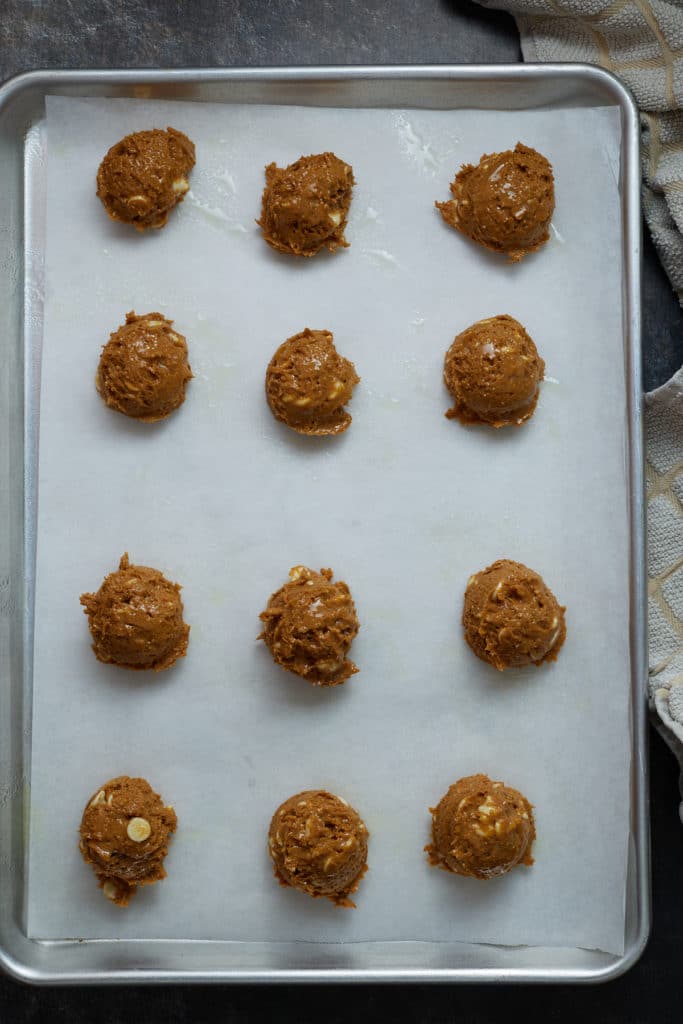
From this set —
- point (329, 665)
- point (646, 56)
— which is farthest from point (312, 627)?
point (646, 56)

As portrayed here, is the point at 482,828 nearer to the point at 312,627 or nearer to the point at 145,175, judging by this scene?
the point at 312,627

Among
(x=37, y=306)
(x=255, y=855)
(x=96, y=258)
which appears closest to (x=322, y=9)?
(x=96, y=258)

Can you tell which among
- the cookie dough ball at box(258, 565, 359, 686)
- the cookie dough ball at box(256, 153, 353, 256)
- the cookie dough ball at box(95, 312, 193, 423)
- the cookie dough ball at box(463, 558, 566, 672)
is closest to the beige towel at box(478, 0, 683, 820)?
the cookie dough ball at box(463, 558, 566, 672)

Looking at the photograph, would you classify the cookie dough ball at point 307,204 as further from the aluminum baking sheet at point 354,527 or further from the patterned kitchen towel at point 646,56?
the patterned kitchen towel at point 646,56

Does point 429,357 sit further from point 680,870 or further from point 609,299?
point 680,870

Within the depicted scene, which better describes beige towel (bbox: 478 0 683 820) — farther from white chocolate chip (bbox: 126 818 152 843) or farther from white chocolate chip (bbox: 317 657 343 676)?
white chocolate chip (bbox: 126 818 152 843)

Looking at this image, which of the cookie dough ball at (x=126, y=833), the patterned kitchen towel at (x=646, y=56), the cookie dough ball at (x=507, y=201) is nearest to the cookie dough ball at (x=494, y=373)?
the cookie dough ball at (x=507, y=201)
